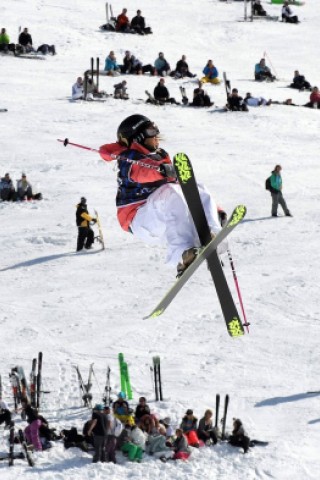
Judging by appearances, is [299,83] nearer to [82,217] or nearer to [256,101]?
[256,101]

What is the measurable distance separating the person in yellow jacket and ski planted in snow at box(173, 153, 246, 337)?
12539 mm

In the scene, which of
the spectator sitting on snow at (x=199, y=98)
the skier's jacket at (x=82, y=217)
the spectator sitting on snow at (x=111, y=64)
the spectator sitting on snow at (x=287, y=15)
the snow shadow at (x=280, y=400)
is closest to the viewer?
the snow shadow at (x=280, y=400)

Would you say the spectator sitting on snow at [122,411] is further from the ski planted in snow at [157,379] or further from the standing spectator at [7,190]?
the standing spectator at [7,190]

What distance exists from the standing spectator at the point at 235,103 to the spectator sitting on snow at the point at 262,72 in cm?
369

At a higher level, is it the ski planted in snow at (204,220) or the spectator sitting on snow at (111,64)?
the spectator sitting on snow at (111,64)

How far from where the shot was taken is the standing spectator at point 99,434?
17.2 meters

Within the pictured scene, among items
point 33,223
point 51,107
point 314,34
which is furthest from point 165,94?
point 314,34

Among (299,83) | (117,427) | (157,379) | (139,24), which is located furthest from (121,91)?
(117,427)

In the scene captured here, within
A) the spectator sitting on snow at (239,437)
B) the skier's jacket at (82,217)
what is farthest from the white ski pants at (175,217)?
the skier's jacket at (82,217)

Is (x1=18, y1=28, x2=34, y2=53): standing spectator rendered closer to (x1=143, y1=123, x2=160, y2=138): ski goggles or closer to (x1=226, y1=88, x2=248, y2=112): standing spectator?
(x1=226, y1=88, x2=248, y2=112): standing spectator

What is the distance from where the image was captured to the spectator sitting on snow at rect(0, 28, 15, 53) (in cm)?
3528

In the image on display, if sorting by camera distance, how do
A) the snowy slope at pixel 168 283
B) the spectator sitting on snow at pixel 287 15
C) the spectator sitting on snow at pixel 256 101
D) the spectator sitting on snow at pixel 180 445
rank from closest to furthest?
the spectator sitting on snow at pixel 180 445
the snowy slope at pixel 168 283
the spectator sitting on snow at pixel 256 101
the spectator sitting on snow at pixel 287 15

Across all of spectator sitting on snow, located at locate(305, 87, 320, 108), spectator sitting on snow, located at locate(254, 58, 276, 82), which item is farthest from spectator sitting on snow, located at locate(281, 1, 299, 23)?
spectator sitting on snow, located at locate(305, 87, 320, 108)

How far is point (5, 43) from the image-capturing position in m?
35.7
